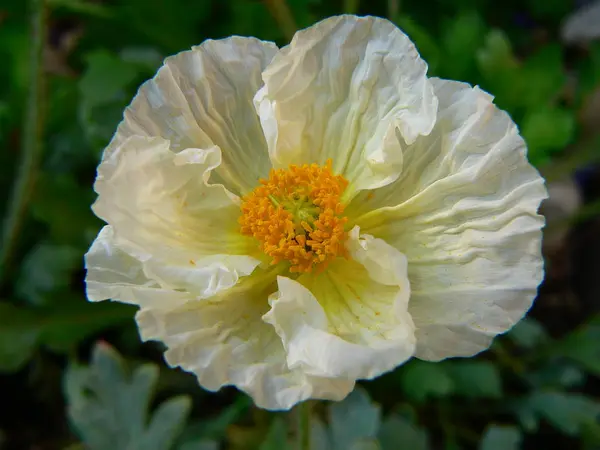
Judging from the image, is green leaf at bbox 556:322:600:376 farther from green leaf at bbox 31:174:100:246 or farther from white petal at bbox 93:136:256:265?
green leaf at bbox 31:174:100:246

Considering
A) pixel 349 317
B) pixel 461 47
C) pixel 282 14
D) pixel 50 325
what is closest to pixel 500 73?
pixel 461 47

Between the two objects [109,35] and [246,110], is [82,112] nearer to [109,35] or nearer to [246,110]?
[109,35]

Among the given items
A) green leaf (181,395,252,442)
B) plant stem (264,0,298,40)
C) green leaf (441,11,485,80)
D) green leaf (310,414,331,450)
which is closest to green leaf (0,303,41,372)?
green leaf (181,395,252,442)

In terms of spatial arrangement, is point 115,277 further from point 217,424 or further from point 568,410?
point 568,410

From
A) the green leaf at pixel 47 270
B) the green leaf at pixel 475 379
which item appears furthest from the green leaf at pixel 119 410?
the green leaf at pixel 475 379

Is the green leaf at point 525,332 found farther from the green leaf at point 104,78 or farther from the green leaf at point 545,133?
the green leaf at point 104,78

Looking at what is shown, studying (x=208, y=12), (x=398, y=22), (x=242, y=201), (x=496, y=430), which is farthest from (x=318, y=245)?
(x=208, y=12)
